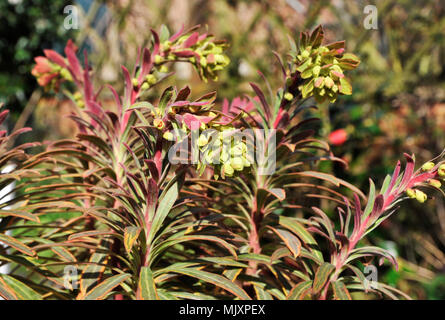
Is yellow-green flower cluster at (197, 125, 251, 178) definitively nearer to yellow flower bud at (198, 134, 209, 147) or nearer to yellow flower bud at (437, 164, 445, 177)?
yellow flower bud at (198, 134, 209, 147)

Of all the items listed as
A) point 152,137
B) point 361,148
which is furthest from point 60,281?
point 361,148

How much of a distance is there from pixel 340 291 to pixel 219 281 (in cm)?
22

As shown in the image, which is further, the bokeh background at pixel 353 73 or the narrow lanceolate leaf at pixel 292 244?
the bokeh background at pixel 353 73

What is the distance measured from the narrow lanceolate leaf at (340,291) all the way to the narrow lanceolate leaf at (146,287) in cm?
32

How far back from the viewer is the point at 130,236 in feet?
2.19

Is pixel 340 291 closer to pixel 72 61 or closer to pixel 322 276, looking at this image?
pixel 322 276

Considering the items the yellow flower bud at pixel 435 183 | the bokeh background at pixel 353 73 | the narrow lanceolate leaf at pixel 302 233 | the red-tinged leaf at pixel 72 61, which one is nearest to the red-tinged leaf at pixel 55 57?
the red-tinged leaf at pixel 72 61

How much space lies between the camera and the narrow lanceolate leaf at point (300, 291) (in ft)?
2.31

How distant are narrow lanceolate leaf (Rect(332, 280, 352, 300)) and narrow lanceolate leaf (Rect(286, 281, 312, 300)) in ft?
0.16

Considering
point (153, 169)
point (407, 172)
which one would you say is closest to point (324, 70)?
point (407, 172)

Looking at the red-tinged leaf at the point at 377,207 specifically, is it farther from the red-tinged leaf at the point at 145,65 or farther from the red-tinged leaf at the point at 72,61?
the red-tinged leaf at the point at 72,61

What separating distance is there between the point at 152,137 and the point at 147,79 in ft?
0.79

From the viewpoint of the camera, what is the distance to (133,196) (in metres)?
0.76
